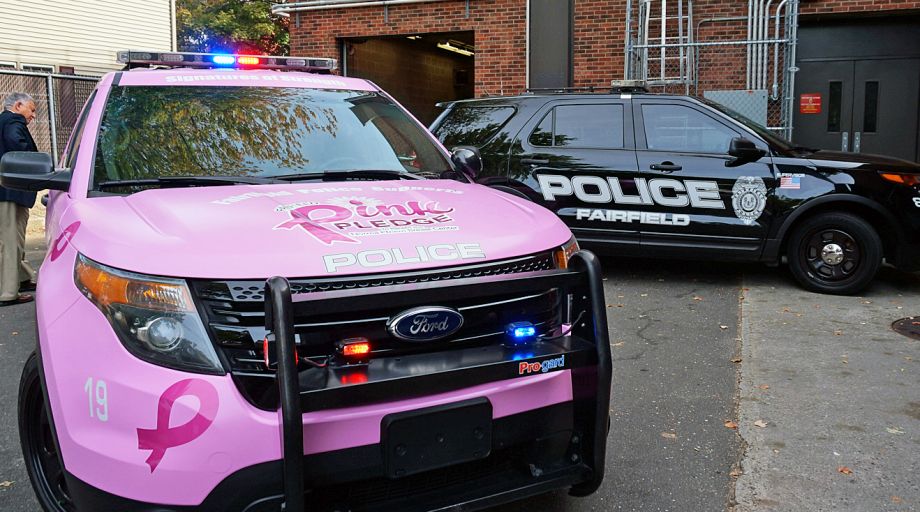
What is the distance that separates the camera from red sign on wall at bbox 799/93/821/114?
1258 cm

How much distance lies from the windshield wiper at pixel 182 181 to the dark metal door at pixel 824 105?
11286 mm

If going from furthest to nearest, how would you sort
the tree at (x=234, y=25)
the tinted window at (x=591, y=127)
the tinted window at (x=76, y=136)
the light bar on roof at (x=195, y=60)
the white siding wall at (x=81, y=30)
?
the tree at (x=234, y=25)
the white siding wall at (x=81, y=30)
the tinted window at (x=591, y=127)
the light bar on roof at (x=195, y=60)
the tinted window at (x=76, y=136)

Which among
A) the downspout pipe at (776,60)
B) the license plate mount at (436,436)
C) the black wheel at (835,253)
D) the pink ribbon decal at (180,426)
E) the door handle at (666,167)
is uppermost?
the downspout pipe at (776,60)

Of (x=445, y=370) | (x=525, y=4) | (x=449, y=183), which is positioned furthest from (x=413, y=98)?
(x=445, y=370)

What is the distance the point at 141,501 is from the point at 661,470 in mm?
2391

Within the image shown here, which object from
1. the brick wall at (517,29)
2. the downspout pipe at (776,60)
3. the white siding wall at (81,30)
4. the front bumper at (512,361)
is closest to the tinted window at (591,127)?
the downspout pipe at (776,60)

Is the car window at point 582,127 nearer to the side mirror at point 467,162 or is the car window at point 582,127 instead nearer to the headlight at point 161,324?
the side mirror at point 467,162

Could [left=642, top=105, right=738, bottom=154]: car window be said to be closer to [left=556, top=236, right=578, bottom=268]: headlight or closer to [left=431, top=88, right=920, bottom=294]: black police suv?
[left=431, top=88, right=920, bottom=294]: black police suv

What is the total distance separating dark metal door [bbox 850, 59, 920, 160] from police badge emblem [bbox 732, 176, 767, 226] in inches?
242

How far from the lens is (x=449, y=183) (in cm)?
362

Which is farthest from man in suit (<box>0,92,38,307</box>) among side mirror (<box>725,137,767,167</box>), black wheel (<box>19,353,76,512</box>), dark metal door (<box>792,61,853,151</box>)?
dark metal door (<box>792,61,853,151</box>)

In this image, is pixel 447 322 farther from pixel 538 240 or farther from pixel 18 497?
pixel 18 497

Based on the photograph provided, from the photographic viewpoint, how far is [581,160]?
799cm

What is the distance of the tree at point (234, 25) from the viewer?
34.1m
